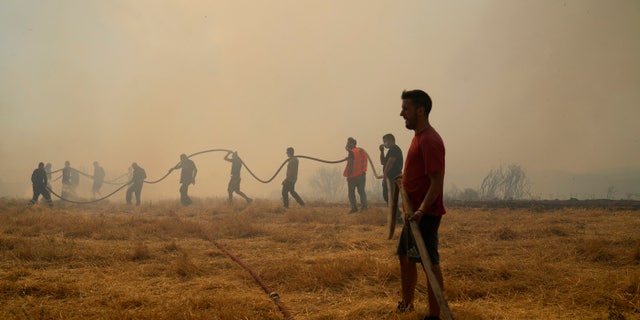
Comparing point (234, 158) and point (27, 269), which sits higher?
point (234, 158)

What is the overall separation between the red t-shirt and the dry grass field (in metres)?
1.00

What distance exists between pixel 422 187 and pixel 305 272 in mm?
2214

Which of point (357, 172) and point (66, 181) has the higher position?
point (357, 172)

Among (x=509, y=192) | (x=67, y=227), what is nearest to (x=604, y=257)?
(x=67, y=227)

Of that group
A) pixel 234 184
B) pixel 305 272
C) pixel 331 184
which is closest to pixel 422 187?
pixel 305 272

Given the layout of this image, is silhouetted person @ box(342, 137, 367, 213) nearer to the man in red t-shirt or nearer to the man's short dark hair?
the man in red t-shirt

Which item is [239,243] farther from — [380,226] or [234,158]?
[234,158]

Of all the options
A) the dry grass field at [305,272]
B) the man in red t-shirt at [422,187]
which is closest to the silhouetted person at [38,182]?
the dry grass field at [305,272]

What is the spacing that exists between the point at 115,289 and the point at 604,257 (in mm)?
6399

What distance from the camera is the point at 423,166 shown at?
127 inches

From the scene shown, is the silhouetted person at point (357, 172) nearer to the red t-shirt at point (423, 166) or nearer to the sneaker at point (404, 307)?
the sneaker at point (404, 307)

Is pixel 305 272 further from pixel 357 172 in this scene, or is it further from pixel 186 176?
pixel 186 176

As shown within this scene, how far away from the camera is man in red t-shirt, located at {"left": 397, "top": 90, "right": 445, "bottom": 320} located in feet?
10.0

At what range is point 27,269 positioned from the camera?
4.86 meters
